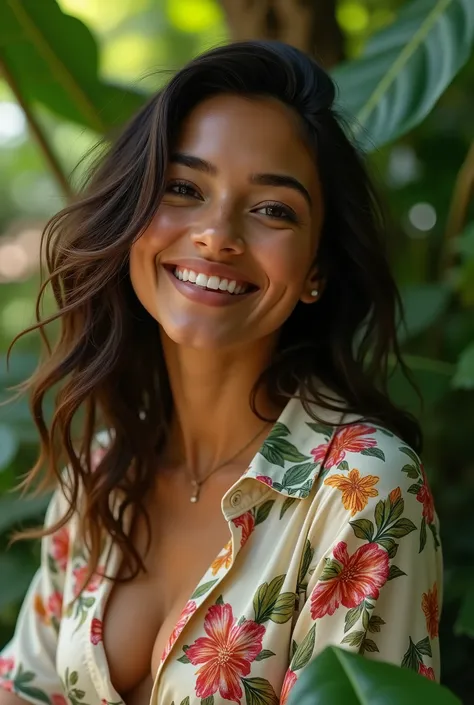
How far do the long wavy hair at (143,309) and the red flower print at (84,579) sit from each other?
0.05 feet

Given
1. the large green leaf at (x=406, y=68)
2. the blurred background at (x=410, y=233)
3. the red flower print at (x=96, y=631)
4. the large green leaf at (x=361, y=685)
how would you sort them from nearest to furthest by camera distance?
1. the large green leaf at (x=361, y=685)
2. the red flower print at (x=96, y=631)
3. the large green leaf at (x=406, y=68)
4. the blurred background at (x=410, y=233)

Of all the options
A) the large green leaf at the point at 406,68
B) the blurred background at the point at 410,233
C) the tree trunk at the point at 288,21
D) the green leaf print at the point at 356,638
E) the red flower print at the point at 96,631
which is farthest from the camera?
the tree trunk at the point at 288,21

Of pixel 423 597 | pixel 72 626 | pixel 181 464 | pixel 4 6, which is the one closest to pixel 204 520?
pixel 181 464

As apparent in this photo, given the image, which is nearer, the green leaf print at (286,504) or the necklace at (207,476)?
the green leaf print at (286,504)

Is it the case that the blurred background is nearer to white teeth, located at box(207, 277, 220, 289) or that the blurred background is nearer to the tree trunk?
the tree trunk

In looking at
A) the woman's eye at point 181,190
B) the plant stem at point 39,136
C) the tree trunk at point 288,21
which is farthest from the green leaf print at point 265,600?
the tree trunk at point 288,21

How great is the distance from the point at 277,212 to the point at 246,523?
0.36m

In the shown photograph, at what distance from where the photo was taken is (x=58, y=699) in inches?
51.1

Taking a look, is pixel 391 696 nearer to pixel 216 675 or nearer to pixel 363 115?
pixel 216 675

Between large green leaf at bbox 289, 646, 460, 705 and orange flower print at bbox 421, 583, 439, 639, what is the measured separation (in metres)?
0.41

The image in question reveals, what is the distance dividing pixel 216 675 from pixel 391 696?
478 mm

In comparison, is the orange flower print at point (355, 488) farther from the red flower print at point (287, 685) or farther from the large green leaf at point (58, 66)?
the large green leaf at point (58, 66)

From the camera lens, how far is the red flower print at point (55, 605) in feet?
4.38

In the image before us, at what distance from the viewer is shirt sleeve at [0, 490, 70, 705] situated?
129 cm
